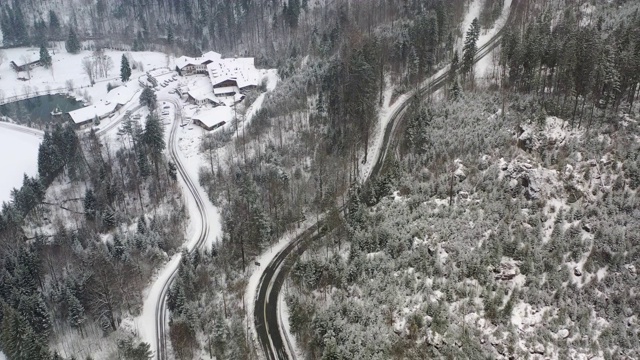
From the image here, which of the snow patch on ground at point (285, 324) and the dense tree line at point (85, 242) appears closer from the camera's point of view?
the snow patch on ground at point (285, 324)

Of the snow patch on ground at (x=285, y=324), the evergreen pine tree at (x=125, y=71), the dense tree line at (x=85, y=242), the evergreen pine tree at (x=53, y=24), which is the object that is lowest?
the snow patch on ground at (x=285, y=324)

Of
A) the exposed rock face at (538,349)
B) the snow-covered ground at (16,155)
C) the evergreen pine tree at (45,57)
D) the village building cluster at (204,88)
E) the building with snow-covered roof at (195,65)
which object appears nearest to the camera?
the exposed rock face at (538,349)

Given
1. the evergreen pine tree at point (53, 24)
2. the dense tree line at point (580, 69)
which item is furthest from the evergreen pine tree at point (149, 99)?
the evergreen pine tree at point (53, 24)

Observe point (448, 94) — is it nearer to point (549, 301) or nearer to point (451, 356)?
point (549, 301)

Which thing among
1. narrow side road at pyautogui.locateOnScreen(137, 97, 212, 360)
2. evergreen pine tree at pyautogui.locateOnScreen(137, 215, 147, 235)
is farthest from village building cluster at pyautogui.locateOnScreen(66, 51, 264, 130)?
evergreen pine tree at pyautogui.locateOnScreen(137, 215, 147, 235)

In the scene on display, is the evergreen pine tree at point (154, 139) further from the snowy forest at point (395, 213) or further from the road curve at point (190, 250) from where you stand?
the road curve at point (190, 250)

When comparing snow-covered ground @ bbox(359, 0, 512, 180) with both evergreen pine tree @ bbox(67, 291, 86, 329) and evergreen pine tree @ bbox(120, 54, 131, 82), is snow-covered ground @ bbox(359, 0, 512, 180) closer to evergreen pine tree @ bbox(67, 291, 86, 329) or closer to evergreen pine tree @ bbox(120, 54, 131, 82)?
evergreen pine tree @ bbox(67, 291, 86, 329)

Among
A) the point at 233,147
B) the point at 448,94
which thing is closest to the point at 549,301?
the point at 448,94
